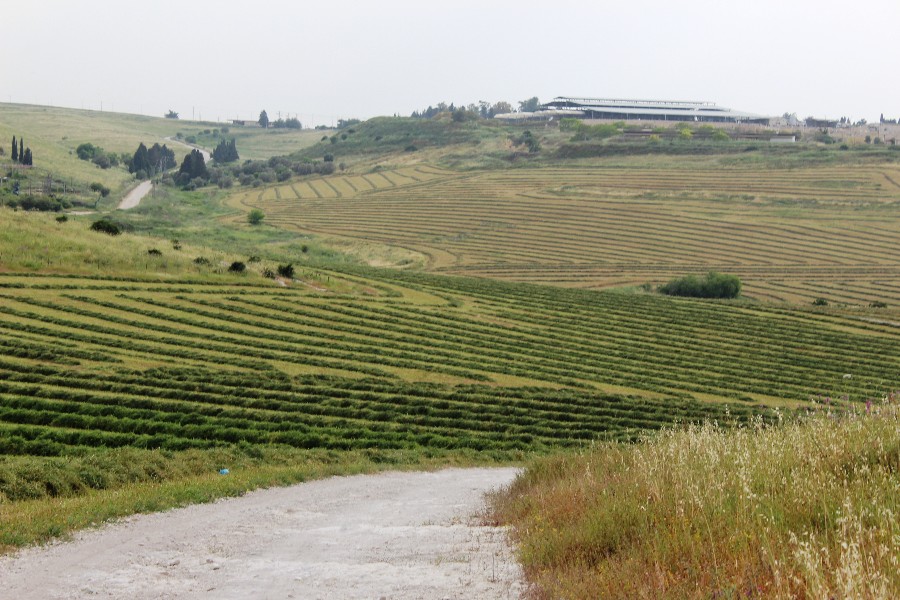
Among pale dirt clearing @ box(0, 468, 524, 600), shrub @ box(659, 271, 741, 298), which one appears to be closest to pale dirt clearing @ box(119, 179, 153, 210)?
shrub @ box(659, 271, 741, 298)

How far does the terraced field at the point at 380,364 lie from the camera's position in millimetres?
32656

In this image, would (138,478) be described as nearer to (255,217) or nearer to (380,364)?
(380,364)

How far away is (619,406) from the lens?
141 feet

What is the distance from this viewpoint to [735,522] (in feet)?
35.6

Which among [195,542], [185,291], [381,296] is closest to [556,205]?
[381,296]

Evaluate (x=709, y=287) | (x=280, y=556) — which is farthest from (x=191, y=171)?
(x=280, y=556)

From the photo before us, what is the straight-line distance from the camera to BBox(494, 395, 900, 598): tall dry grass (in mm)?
9023

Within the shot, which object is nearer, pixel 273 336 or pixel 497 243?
pixel 273 336

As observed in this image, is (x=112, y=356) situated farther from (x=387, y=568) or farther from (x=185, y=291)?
(x=387, y=568)

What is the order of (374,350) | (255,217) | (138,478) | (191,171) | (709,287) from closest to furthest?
(138,478) < (374,350) < (709,287) < (255,217) < (191,171)

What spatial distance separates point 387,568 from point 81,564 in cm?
473

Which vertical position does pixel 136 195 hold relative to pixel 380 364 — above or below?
above

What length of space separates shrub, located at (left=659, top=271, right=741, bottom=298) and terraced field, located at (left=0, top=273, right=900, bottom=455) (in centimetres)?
1434

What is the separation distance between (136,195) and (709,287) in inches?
4342
